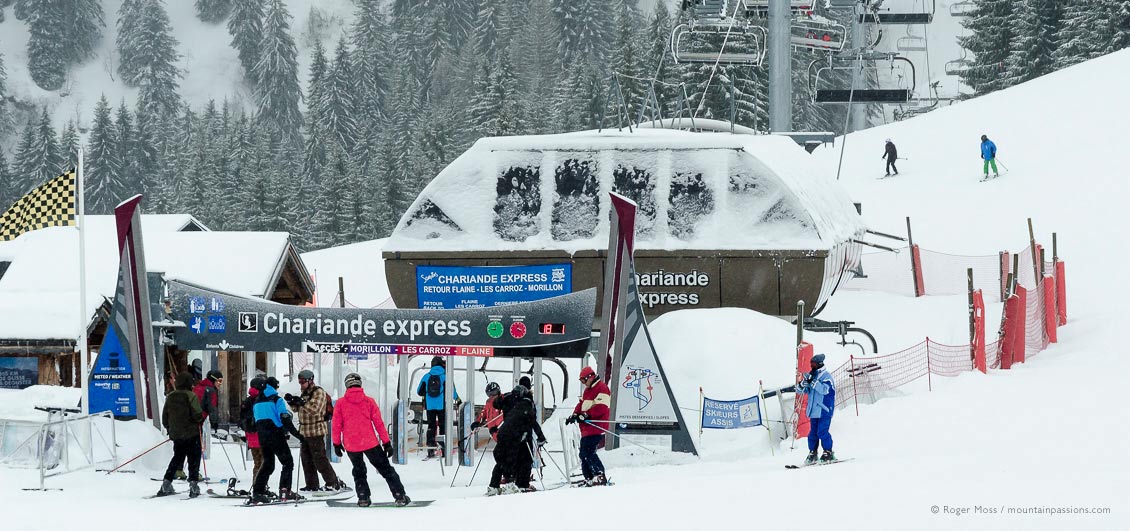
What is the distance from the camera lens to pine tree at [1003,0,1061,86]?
69.3 meters

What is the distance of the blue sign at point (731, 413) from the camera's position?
49.7 feet

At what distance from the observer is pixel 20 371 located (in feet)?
64.2

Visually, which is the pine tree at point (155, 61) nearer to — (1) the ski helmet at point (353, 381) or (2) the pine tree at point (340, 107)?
(2) the pine tree at point (340, 107)

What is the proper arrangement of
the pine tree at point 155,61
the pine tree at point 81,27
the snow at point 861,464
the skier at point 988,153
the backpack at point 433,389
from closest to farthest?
the snow at point 861,464
the backpack at point 433,389
the skier at point 988,153
the pine tree at point 155,61
the pine tree at point 81,27

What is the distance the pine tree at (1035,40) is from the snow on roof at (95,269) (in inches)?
2250

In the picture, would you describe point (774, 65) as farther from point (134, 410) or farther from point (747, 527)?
point (747, 527)

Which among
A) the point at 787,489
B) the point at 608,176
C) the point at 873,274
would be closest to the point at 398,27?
the point at 873,274

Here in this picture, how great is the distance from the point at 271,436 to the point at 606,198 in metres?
7.89

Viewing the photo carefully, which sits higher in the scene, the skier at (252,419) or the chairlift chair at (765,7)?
the chairlift chair at (765,7)

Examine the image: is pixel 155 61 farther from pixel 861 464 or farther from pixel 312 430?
pixel 861 464

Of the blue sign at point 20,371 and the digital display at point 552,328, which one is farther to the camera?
the blue sign at point 20,371

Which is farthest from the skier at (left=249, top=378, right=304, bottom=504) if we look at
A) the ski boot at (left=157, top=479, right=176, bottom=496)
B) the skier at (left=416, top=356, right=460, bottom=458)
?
the skier at (left=416, top=356, right=460, bottom=458)

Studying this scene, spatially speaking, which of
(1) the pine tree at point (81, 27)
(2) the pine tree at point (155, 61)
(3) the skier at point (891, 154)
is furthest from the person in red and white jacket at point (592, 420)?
(1) the pine tree at point (81, 27)

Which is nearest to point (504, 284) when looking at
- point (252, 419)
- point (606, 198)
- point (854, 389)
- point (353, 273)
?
point (606, 198)
